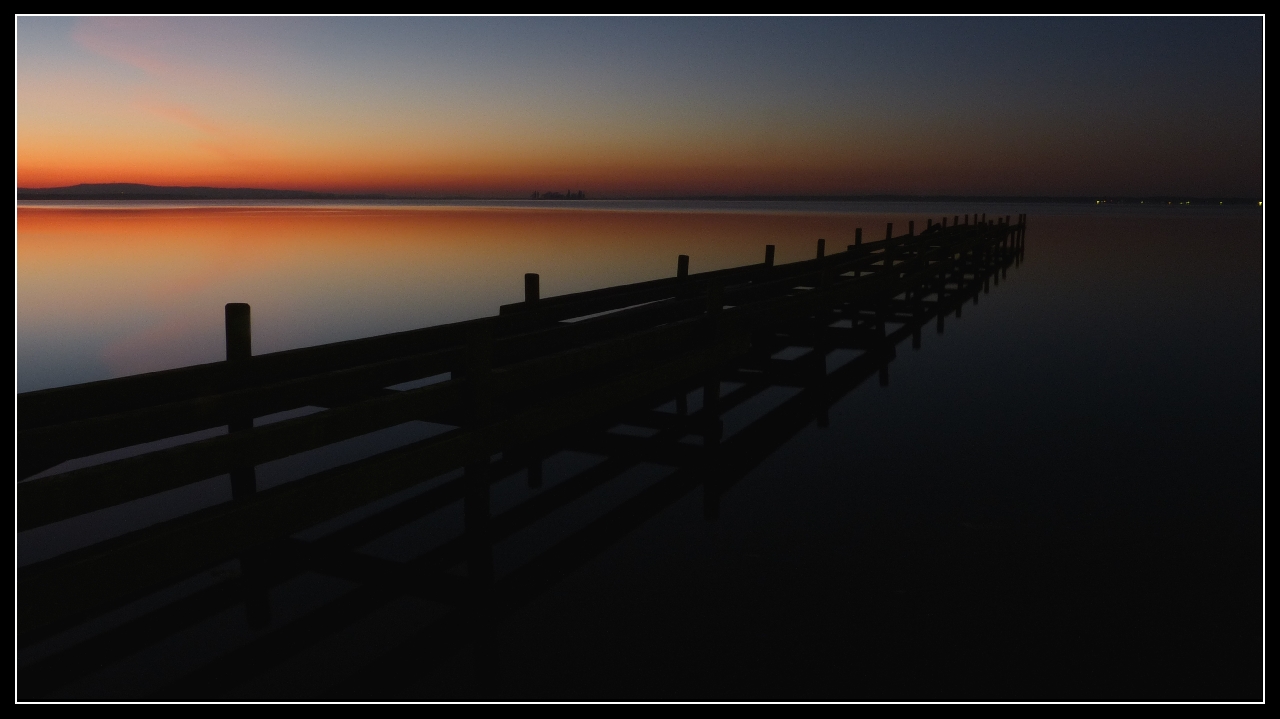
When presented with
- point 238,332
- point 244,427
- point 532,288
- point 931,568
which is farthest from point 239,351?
point 931,568

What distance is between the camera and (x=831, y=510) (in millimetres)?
8297

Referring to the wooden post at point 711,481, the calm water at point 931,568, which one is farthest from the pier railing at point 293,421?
the calm water at point 931,568

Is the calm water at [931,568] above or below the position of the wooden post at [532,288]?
below

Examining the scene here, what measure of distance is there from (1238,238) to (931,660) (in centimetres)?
7098

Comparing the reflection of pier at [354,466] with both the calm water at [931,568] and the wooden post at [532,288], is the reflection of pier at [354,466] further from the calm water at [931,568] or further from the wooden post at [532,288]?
the calm water at [931,568]

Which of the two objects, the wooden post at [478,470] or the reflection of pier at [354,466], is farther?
the wooden post at [478,470]

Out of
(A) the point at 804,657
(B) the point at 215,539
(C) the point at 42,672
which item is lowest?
(A) the point at 804,657

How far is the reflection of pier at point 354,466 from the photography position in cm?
359

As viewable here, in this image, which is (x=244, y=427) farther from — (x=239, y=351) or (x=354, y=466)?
Result: (x=354, y=466)

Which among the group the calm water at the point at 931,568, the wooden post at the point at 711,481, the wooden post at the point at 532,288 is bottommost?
the calm water at the point at 931,568

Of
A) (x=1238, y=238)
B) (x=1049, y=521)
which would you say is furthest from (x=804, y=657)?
(x=1238, y=238)

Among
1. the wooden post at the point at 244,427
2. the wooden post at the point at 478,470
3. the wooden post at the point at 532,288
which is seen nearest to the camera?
the wooden post at the point at 478,470

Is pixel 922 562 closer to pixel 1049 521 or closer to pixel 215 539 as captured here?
pixel 1049 521

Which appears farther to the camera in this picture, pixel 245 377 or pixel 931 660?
pixel 245 377
